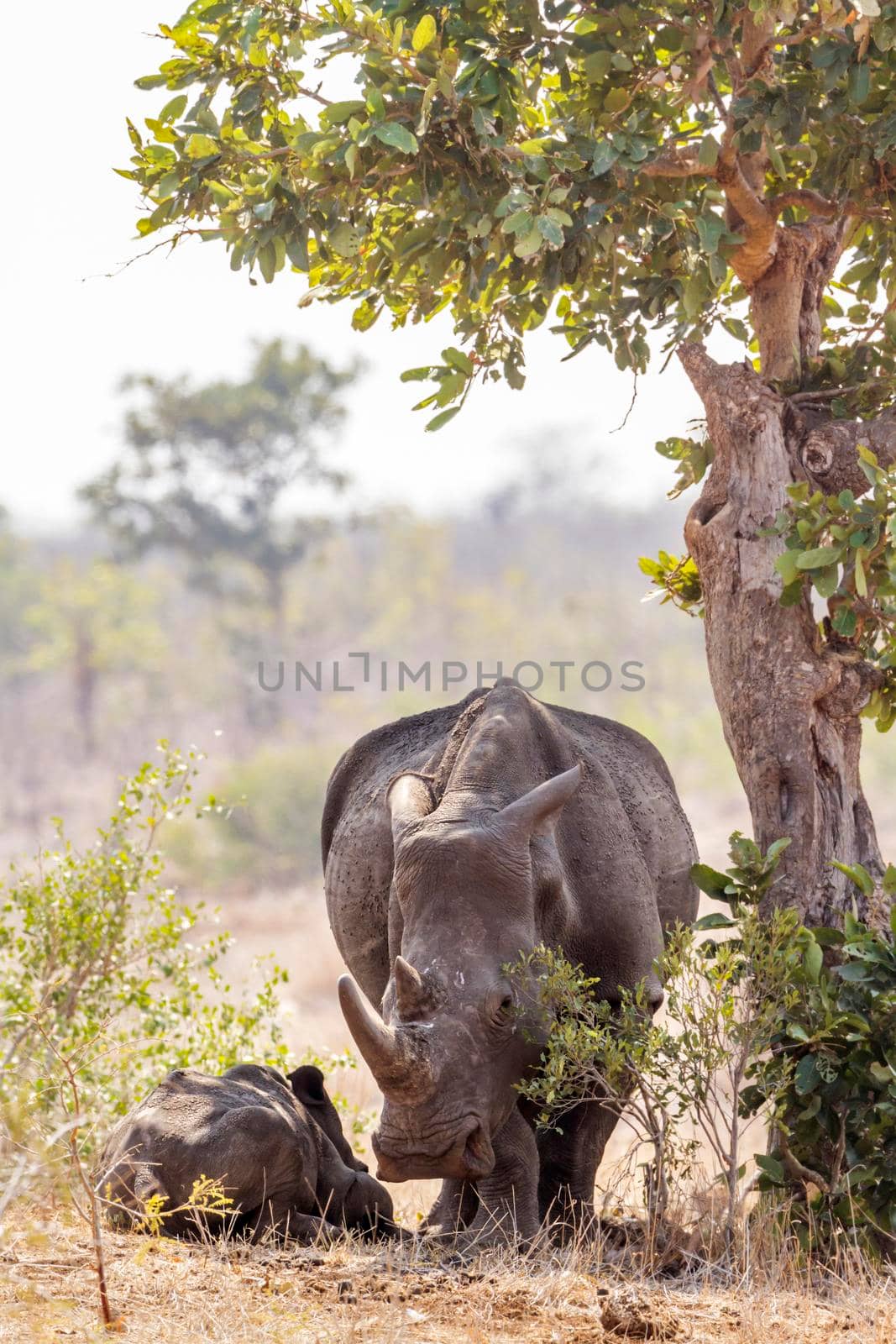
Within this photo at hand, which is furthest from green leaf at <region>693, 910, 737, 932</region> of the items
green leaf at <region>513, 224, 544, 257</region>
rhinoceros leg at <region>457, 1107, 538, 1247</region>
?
green leaf at <region>513, 224, 544, 257</region>

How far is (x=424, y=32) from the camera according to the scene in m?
6.61

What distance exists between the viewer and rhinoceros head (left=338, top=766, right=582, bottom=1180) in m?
5.66

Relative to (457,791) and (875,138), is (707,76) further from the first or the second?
(457,791)

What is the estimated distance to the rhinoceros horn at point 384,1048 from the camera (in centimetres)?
535

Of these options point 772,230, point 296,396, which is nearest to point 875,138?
point 772,230

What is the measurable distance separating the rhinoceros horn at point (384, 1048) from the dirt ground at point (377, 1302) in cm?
69

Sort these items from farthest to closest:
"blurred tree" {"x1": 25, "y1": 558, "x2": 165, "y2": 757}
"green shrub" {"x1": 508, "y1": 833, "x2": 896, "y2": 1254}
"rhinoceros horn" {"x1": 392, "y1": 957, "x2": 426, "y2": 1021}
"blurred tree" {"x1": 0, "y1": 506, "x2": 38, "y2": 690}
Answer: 1. "blurred tree" {"x1": 0, "y1": 506, "x2": 38, "y2": 690}
2. "blurred tree" {"x1": 25, "y1": 558, "x2": 165, "y2": 757}
3. "green shrub" {"x1": 508, "y1": 833, "x2": 896, "y2": 1254}
4. "rhinoceros horn" {"x1": 392, "y1": 957, "x2": 426, "y2": 1021}

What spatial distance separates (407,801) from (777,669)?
7.35 feet

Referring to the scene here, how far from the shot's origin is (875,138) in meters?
7.57

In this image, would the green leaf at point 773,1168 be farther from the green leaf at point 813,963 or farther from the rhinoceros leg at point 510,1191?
the rhinoceros leg at point 510,1191

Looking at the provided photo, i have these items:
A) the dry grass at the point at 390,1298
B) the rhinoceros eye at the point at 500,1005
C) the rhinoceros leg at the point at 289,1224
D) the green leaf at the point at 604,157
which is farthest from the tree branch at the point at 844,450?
the rhinoceros leg at the point at 289,1224

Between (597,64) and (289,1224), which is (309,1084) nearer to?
(289,1224)

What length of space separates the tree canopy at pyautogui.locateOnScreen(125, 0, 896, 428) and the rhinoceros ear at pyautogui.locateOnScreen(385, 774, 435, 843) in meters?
2.18

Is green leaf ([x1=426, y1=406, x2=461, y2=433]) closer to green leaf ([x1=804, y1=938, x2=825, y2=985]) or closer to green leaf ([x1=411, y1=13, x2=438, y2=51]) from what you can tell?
green leaf ([x1=411, y1=13, x2=438, y2=51])
